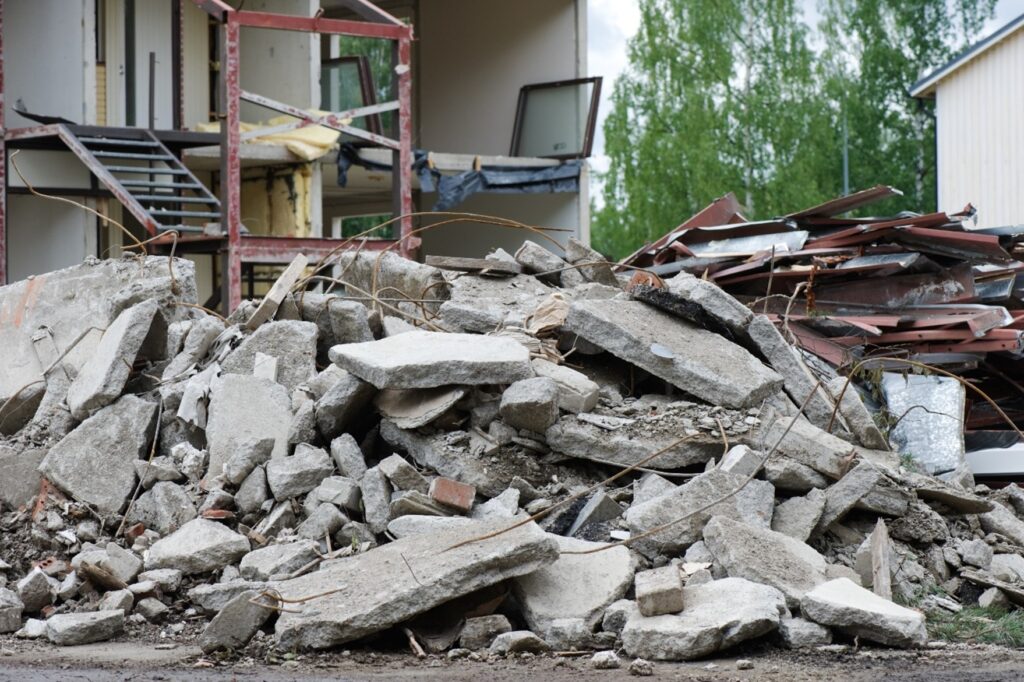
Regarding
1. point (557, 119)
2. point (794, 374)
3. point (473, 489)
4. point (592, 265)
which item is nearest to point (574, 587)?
point (473, 489)

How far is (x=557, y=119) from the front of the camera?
62.8 feet

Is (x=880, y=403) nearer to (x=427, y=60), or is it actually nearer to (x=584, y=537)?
(x=584, y=537)

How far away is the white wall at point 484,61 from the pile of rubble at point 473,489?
11.1 m

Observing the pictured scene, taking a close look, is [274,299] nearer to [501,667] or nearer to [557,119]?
[501,667]

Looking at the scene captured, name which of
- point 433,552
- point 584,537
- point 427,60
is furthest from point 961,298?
point 427,60

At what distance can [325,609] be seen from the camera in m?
5.81

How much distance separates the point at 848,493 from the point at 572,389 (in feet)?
5.15

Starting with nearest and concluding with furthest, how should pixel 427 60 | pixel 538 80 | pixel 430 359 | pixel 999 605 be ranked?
pixel 999 605, pixel 430 359, pixel 538 80, pixel 427 60

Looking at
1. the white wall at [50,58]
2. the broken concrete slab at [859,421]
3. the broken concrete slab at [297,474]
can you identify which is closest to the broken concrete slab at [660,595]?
the broken concrete slab at [297,474]

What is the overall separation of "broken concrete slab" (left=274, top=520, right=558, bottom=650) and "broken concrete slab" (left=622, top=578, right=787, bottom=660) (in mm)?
599

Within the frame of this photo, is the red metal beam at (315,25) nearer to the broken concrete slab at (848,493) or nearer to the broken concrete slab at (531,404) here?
the broken concrete slab at (531,404)

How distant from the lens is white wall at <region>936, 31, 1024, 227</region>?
21.7 m

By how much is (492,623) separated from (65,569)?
2488 mm

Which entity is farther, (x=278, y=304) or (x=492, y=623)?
(x=278, y=304)
